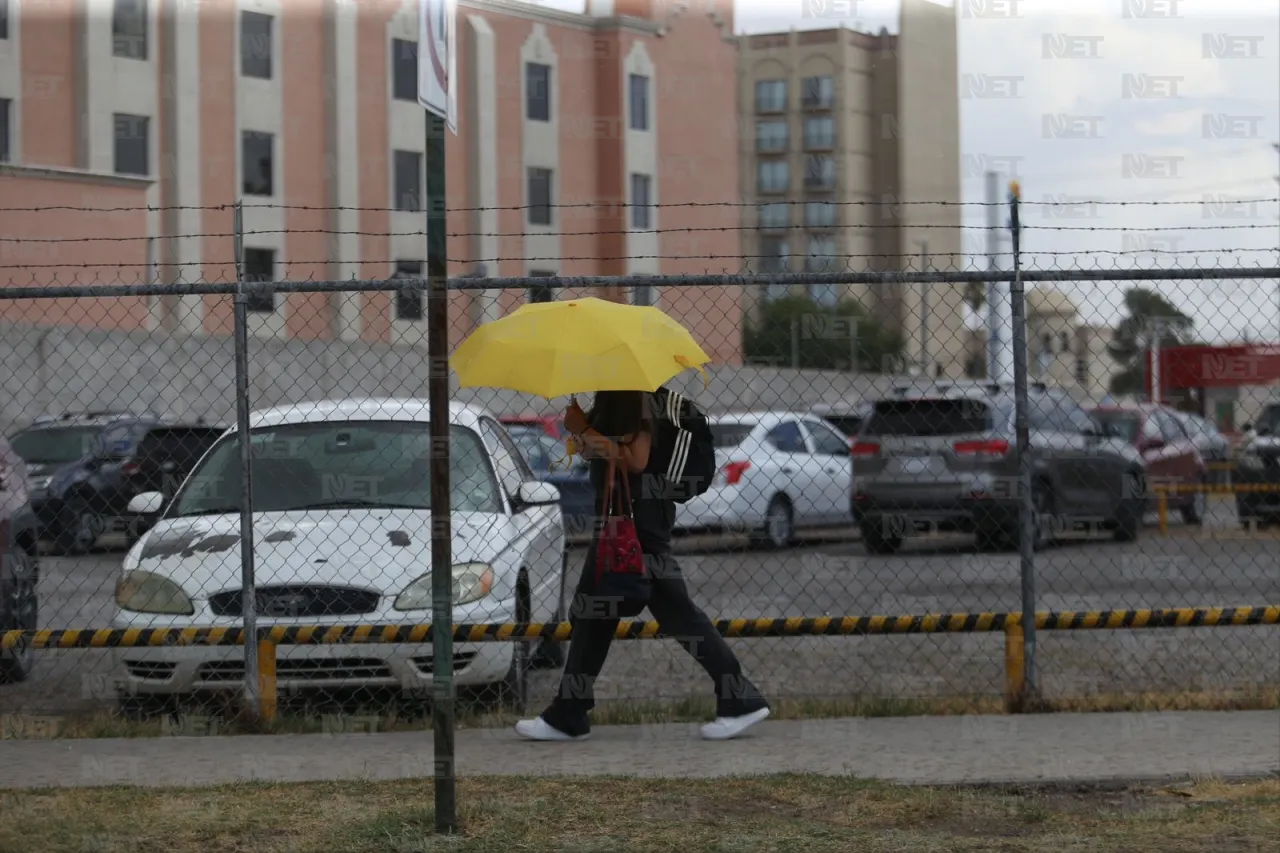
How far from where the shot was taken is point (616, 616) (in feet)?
26.2

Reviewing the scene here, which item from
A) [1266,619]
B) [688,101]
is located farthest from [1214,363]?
[688,101]

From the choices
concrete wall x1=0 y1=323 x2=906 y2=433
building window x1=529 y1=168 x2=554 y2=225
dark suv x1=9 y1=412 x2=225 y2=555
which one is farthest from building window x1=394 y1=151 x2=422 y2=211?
dark suv x1=9 y1=412 x2=225 y2=555

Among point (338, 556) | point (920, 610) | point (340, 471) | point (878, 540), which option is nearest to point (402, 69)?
point (878, 540)

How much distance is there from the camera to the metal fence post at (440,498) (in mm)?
5957

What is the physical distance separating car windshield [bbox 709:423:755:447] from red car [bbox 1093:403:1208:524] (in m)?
5.04

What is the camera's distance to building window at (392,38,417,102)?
52.1 meters

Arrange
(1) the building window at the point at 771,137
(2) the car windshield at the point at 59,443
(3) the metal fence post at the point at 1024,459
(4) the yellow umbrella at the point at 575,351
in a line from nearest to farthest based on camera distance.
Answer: (4) the yellow umbrella at the point at 575,351 < (3) the metal fence post at the point at 1024,459 < (2) the car windshield at the point at 59,443 < (1) the building window at the point at 771,137

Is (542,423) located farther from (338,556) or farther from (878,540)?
(338,556)

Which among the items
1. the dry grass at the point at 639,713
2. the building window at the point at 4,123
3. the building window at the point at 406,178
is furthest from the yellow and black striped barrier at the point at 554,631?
the building window at the point at 406,178

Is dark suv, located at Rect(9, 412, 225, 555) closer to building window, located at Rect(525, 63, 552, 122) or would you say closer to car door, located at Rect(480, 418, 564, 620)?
car door, located at Rect(480, 418, 564, 620)

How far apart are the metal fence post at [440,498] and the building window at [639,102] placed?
175 feet

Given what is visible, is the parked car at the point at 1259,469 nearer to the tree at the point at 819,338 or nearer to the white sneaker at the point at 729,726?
the tree at the point at 819,338

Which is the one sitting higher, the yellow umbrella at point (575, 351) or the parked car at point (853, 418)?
the yellow umbrella at point (575, 351)

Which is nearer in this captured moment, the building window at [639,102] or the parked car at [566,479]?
the parked car at [566,479]
